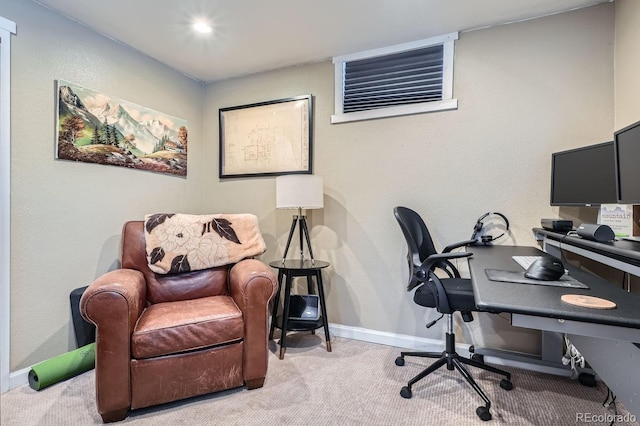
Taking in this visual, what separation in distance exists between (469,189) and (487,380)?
4.05 feet

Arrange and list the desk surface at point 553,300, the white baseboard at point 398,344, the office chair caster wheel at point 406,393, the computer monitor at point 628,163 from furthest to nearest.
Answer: the white baseboard at point 398,344, the office chair caster wheel at point 406,393, the computer monitor at point 628,163, the desk surface at point 553,300

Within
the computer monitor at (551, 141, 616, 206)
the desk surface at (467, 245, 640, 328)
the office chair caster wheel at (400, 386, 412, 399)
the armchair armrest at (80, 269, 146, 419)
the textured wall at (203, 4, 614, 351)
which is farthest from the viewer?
the textured wall at (203, 4, 614, 351)

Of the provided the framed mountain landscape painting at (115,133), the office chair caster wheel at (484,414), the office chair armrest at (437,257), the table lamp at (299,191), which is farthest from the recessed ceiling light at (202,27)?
the office chair caster wheel at (484,414)

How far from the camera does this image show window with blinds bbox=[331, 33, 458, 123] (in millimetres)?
2301

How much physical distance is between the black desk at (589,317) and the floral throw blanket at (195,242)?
5.11 feet

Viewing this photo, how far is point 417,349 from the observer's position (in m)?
2.36

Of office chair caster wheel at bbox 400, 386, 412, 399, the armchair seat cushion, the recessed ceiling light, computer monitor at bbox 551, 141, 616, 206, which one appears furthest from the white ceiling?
office chair caster wheel at bbox 400, 386, 412, 399

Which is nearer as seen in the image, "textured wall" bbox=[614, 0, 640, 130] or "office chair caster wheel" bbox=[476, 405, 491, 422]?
"office chair caster wheel" bbox=[476, 405, 491, 422]

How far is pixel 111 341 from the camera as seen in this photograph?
4.97ft

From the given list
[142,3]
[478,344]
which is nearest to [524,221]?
[478,344]

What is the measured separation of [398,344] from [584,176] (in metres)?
1.64

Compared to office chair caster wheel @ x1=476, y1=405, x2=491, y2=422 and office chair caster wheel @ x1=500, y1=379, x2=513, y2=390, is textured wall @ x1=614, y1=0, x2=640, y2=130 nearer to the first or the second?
office chair caster wheel @ x1=500, y1=379, x2=513, y2=390

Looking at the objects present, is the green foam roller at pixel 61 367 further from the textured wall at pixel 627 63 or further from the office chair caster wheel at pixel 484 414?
the textured wall at pixel 627 63

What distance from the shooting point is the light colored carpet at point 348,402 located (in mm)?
1550
